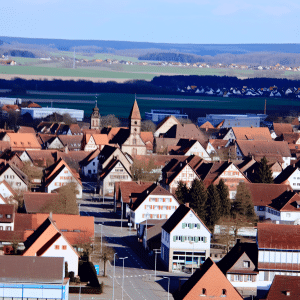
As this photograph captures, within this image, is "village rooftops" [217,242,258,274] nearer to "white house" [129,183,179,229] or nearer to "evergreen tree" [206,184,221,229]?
"evergreen tree" [206,184,221,229]

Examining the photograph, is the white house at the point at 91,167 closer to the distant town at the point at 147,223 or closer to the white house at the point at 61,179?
the distant town at the point at 147,223

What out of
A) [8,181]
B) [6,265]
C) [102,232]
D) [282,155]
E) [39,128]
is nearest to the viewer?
[6,265]

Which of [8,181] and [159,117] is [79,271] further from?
[159,117]

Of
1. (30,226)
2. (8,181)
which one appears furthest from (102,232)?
(8,181)

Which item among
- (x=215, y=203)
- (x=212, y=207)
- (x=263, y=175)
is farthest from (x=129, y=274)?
(x=263, y=175)

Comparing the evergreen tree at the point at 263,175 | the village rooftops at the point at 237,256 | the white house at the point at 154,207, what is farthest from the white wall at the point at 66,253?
the evergreen tree at the point at 263,175

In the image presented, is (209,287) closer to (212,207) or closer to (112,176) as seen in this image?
(212,207)
